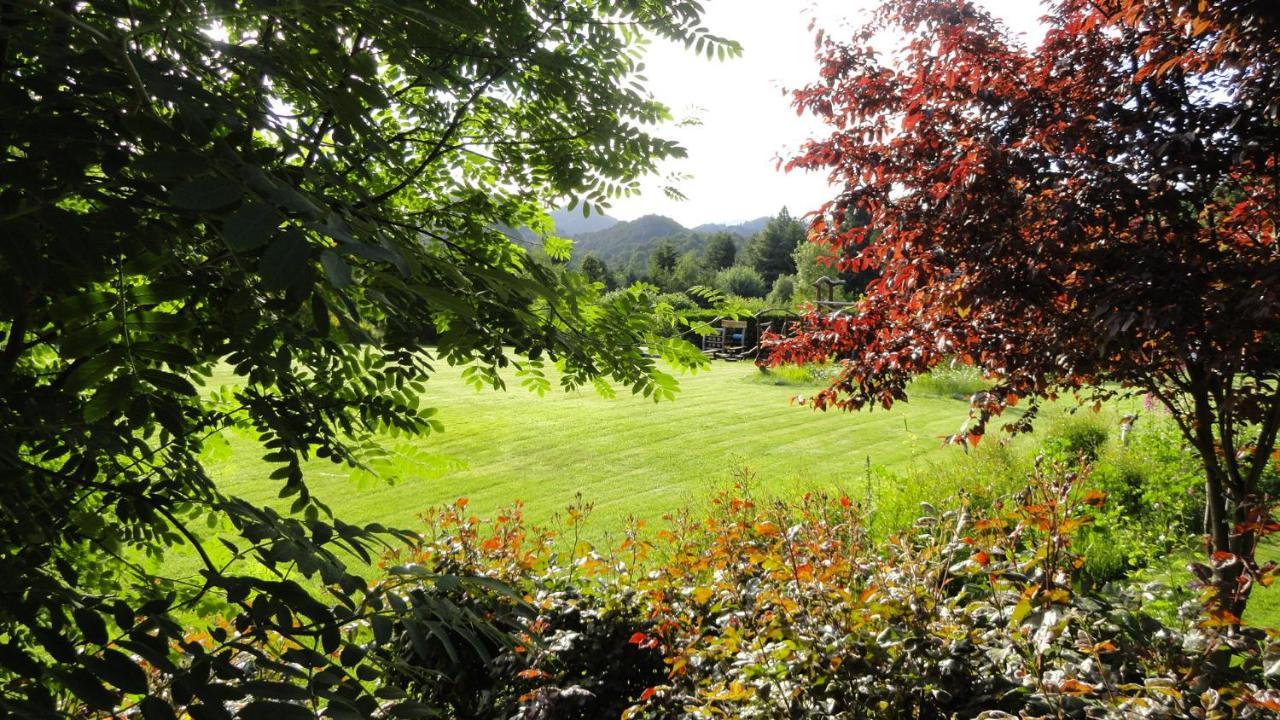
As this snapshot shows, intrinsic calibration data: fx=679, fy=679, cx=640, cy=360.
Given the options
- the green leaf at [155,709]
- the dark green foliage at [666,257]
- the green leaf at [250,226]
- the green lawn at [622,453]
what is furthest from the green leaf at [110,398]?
the dark green foliage at [666,257]

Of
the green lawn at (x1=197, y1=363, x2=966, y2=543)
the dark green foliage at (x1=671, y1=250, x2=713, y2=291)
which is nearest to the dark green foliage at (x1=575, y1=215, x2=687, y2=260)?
the dark green foliage at (x1=671, y1=250, x2=713, y2=291)

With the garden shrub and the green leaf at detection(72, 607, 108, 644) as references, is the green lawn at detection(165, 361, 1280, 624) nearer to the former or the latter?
the garden shrub

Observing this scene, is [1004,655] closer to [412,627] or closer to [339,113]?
[412,627]

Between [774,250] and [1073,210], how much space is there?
64.9 m

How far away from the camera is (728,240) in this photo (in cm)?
7956

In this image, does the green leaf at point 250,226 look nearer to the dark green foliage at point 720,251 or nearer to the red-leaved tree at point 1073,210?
the red-leaved tree at point 1073,210

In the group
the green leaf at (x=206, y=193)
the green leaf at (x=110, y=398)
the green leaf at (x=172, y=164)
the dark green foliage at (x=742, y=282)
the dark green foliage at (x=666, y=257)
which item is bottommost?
the green leaf at (x=110, y=398)

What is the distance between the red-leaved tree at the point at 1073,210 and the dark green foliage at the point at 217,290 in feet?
6.34

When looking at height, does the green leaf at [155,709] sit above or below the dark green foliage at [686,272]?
below

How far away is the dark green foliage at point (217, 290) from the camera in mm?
784

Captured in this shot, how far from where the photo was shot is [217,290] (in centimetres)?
162

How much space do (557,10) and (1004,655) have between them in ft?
8.21

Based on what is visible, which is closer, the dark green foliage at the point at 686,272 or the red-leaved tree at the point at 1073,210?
the red-leaved tree at the point at 1073,210

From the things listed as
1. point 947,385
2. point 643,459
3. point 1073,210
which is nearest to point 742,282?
point 947,385
